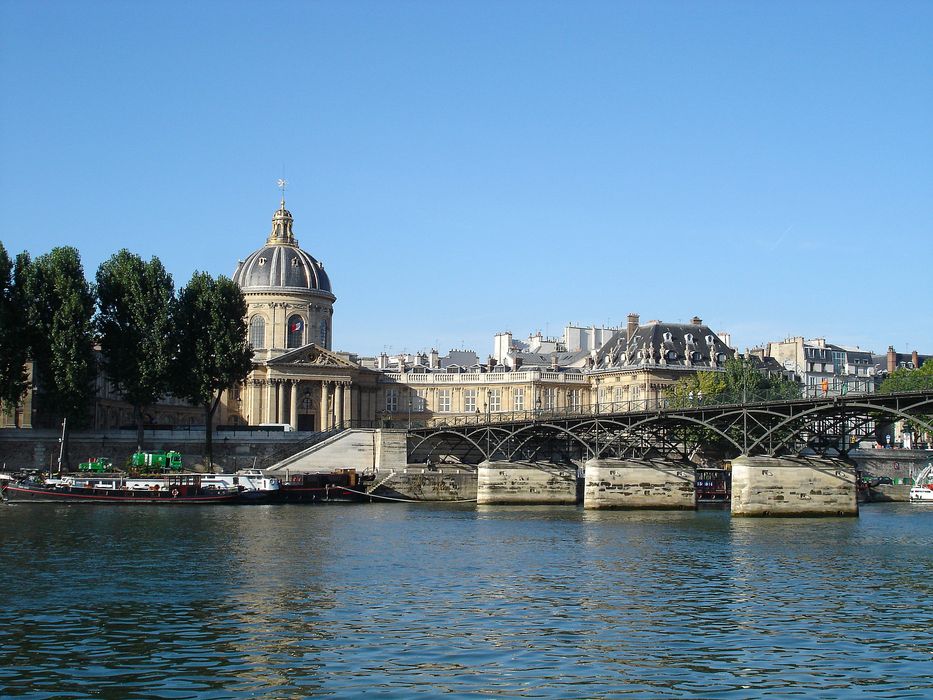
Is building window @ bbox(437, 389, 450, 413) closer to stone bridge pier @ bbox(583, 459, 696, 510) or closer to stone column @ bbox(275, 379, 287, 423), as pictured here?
stone column @ bbox(275, 379, 287, 423)

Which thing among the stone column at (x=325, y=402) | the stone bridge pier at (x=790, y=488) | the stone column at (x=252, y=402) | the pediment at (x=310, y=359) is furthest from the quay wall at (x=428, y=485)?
the stone column at (x=252, y=402)

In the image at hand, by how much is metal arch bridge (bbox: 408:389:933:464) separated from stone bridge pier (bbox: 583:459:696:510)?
1418mm

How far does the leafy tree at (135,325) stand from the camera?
3255 inches

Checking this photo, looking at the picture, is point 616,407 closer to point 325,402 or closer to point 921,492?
point 921,492

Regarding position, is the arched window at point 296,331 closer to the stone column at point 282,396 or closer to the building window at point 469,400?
the stone column at point 282,396

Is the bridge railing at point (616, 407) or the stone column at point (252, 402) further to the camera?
the stone column at point (252, 402)

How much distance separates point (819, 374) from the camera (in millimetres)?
145375

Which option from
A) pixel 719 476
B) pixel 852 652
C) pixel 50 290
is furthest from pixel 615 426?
pixel 852 652

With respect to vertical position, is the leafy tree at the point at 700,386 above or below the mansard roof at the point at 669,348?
below

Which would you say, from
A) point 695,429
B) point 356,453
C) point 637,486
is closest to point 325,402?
point 356,453

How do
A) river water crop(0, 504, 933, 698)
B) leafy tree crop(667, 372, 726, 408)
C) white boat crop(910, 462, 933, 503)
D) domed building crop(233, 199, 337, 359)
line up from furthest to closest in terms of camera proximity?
domed building crop(233, 199, 337, 359)
leafy tree crop(667, 372, 726, 408)
white boat crop(910, 462, 933, 503)
river water crop(0, 504, 933, 698)

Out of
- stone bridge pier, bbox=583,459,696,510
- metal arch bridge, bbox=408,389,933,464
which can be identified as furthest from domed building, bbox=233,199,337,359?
stone bridge pier, bbox=583,459,696,510

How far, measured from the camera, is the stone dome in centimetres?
12688

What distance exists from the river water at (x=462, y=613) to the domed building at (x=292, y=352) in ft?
202
